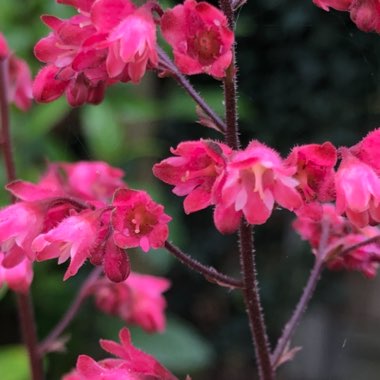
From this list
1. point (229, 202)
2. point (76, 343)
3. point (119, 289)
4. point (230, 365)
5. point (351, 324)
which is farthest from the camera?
point (230, 365)

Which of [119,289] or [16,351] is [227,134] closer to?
[119,289]

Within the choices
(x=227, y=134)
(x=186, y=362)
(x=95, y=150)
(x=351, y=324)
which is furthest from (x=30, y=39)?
(x=227, y=134)

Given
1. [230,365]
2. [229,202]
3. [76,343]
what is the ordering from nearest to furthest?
[229,202] → [76,343] → [230,365]

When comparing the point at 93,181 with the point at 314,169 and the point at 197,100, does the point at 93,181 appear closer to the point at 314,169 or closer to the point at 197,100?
the point at 197,100

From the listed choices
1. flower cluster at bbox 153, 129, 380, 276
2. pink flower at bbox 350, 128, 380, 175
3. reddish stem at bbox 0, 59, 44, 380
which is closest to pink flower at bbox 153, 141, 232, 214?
flower cluster at bbox 153, 129, 380, 276

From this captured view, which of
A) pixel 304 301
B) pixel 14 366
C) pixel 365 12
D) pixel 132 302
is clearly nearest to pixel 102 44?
pixel 365 12

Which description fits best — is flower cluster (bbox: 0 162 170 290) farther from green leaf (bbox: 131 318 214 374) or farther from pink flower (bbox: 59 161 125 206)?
green leaf (bbox: 131 318 214 374)

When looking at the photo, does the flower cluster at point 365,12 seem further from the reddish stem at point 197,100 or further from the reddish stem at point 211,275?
the reddish stem at point 211,275
